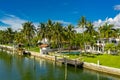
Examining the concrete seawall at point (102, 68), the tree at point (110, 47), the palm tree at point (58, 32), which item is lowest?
the concrete seawall at point (102, 68)

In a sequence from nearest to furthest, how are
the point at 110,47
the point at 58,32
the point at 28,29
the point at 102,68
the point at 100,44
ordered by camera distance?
1. the point at 102,68
2. the point at 110,47
3. the point at 100,44
4. the point at 58,32
5. the point at 28,29

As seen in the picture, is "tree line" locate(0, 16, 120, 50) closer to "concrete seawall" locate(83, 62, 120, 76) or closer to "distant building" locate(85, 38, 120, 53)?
"distant building" locate(85, 38, 120, 53)

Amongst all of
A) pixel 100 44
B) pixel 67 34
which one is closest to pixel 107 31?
pixel 100 44

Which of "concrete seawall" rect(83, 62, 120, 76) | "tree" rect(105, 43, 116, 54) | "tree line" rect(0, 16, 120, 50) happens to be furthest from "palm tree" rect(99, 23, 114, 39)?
"concrete seawall" rect(83, 62, 120, 76)

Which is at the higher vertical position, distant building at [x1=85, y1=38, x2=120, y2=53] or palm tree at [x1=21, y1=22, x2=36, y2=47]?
palm tree at [x1=21, y1=22, x2=36, y2=47]

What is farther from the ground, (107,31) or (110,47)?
(107,31)

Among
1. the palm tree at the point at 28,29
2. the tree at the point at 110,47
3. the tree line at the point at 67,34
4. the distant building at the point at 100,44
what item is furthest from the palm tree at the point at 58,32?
the palm tree at the point at 28,29

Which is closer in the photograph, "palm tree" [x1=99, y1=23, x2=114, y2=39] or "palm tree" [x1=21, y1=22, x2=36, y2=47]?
"palm tree" [x1=99, y1=23, x2=114, y2=39]

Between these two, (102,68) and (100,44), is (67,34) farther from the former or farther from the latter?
(102,68)

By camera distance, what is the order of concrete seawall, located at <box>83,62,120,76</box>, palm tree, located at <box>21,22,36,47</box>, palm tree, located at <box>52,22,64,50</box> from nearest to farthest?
concrete seawall, located at <box>83,62,120,76</box>
palm tree, located at <box>52,22,64,50</box>
palm tree, located at <box>21,22,36,47</box>

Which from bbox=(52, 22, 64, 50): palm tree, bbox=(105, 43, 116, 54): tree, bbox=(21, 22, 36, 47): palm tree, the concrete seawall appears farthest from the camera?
bbox=(21, 22, 36, 47): palm tree

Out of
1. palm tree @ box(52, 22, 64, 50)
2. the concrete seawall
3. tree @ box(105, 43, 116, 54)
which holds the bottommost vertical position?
the concrete seawall

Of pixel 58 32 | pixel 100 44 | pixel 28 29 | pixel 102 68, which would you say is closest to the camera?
pixel 102 68

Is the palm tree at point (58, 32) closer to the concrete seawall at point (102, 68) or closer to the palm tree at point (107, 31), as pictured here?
the palm tree at point (107, 31)
